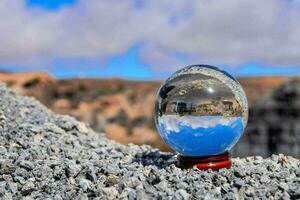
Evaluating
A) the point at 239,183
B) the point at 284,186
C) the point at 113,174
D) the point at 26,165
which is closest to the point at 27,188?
the point at 26,165

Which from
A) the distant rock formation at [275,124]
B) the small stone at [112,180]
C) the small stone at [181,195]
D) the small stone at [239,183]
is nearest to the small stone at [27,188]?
the small stone at [112,180]

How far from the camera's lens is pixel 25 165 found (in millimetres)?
4969

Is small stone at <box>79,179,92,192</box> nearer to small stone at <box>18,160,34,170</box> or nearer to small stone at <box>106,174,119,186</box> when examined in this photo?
small stone at <box>106,174,119,186</box>

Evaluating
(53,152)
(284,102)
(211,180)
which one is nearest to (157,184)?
(211,180)

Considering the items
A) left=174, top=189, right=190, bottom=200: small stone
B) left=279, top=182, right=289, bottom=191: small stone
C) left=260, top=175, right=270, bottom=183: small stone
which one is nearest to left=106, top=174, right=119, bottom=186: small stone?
left=174, top=189, right=190, bottom=200: small stone

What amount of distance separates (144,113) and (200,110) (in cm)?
2666

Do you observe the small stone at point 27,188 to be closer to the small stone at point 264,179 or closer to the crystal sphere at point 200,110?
the crystal sphere at point 200,110

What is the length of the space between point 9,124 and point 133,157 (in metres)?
1.77

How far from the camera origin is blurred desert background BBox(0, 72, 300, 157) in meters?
18.1

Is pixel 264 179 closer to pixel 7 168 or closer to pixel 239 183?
pixel 239 183

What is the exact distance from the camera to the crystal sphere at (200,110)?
15.9 feet

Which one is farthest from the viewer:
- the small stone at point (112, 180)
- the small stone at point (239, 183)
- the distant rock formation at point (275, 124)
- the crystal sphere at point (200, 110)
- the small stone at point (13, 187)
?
the distant rock formation at point (275, 124)

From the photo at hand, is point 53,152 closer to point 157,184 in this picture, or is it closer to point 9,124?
point 9,124

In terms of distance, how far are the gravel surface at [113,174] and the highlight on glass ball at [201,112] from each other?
0.81 ft
